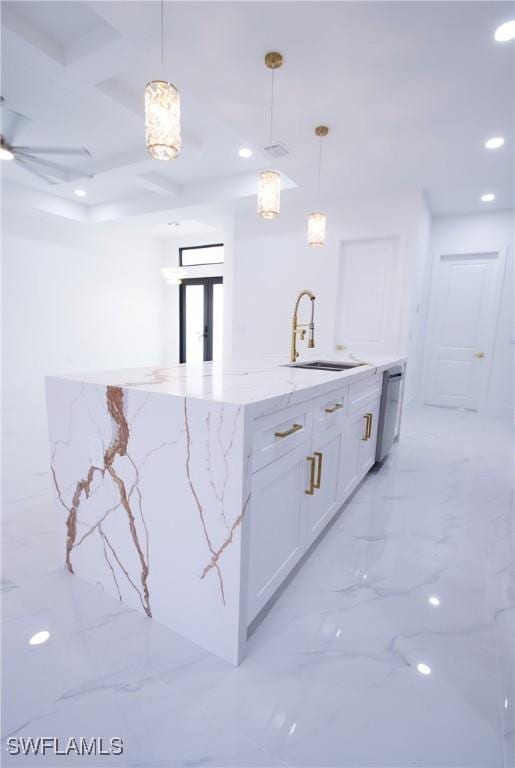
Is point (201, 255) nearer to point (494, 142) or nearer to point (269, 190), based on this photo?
point (269, 190)

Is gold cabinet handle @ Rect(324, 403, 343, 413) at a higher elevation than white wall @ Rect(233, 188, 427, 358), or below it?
below

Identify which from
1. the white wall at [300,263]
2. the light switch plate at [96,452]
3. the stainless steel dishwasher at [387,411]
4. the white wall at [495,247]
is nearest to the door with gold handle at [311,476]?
the light switch plate at [96,452]

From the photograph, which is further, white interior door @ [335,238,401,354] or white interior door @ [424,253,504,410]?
white interior door @ [424,253,504,410]

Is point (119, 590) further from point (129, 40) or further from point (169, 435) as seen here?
point (129, 40)

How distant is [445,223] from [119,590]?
5732 mm

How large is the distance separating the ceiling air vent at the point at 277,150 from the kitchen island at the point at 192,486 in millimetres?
2609

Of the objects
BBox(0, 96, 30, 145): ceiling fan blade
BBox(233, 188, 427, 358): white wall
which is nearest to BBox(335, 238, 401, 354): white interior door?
BBox(233, 188, 427, 358): white wall

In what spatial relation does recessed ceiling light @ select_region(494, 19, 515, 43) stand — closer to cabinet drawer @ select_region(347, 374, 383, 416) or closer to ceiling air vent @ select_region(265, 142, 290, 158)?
ceiling air vent @ select_region(265, 142, 290, 158)

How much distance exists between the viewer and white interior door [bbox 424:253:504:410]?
486 cm

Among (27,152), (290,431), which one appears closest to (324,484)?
(290,431)

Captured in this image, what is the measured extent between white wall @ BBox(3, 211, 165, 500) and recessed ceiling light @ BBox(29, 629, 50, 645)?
9.49ft

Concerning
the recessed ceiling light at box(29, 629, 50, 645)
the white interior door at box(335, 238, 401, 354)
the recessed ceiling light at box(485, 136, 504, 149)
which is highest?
the recessed ceiling light at box(485, 136, 504, 149)

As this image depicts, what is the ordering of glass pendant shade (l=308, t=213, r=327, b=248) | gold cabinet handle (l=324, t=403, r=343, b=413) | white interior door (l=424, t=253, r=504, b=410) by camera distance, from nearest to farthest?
1. gold cabinet handle (l=324, t=403, r=343, b=413)
2. glass pendant shade (l=308, t=213, r=327, b=248)
3. white interior door (l=424, t=253, r=504, b=410)

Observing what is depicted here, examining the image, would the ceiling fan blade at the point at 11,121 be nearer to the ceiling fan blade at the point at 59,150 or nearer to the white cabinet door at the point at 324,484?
the ceiling fan blade at the point at 59,150
